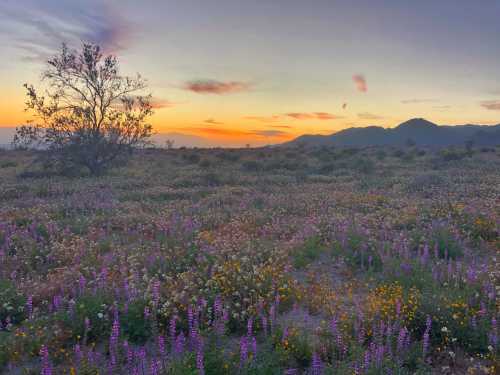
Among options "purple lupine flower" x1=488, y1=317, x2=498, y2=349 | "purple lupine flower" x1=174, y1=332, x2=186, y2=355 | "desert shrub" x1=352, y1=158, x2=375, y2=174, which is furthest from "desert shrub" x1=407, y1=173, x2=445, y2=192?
"purple lupine flower" x1=174, y1=332, x2=186, y2=355

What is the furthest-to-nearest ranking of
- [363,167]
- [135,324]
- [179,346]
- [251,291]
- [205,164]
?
[205,164] → [363,167] → [251,291] → [135,324] → [179,346]

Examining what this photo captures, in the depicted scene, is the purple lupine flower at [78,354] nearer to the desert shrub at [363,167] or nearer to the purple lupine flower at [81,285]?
the purple lupine flower at [81,285]

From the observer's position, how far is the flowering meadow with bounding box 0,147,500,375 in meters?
4.73


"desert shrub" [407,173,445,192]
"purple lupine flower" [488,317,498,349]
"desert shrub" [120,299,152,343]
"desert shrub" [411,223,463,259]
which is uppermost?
"desert shrub" [407,173,445,192]

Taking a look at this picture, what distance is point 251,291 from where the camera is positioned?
6137 mm

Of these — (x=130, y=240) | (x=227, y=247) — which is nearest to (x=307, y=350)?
(x=227, y=247)

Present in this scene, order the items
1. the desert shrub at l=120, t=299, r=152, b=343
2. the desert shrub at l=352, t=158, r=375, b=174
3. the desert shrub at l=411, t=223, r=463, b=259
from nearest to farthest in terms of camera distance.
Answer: the desert shrub at l=120, t=299, r=152, b=343 → the desert shrub at l=411, t=223, r=463, b=259 → the desert shrub at l=352, t=158, r=375, b=174

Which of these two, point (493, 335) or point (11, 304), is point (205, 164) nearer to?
point (11, 304)

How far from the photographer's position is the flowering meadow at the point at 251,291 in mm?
4734

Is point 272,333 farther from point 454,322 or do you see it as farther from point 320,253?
point 320,253

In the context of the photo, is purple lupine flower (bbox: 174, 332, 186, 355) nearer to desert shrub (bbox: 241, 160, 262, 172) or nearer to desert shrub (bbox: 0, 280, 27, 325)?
desert shrub (bbox: 0, 280, 27, 325)

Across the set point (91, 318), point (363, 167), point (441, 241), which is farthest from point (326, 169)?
point (91, 318)

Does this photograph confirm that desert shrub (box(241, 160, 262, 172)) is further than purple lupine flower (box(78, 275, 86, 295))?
Yes

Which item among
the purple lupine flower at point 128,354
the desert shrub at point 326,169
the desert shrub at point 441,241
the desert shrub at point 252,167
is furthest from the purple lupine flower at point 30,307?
the desert shrub at point 252,167
